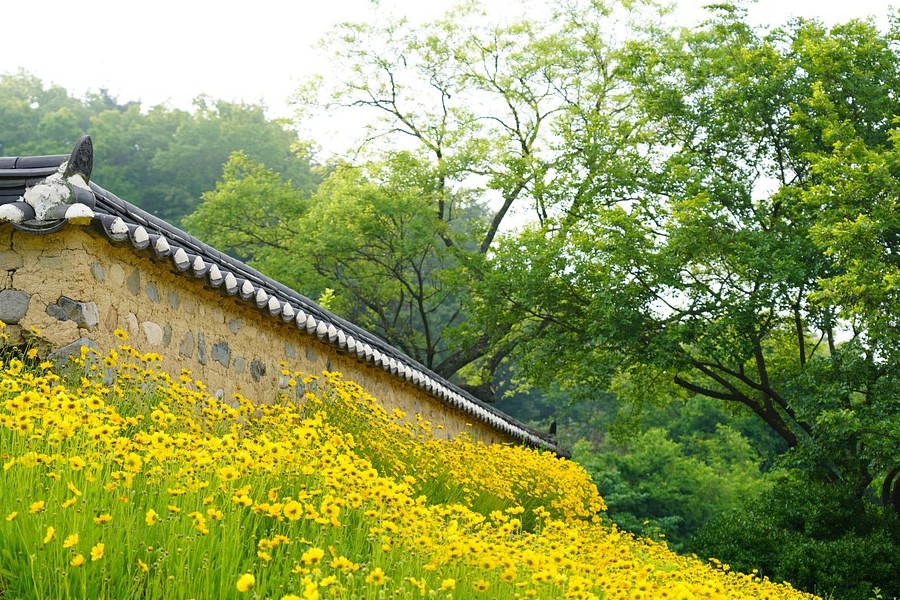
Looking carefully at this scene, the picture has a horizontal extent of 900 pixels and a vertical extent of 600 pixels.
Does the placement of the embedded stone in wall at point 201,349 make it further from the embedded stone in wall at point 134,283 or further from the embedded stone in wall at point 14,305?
the embedded stone in wall at point 14,305

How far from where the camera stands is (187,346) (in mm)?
6574

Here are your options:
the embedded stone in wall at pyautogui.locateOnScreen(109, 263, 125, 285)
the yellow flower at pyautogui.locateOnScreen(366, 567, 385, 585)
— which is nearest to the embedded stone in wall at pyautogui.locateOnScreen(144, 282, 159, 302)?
the embedded stone in wall at pyautogui.locateOnScreen(109, 263, 125, 285)

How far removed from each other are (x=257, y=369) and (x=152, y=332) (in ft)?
4.81

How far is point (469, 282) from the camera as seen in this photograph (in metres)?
18.0

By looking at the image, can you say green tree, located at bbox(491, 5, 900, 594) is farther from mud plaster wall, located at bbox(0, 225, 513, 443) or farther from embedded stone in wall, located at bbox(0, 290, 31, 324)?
embedded stone in wall, located at bbox(0, 290, 31, 324)

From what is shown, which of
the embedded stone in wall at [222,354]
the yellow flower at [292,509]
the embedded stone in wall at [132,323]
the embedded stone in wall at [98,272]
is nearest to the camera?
the yellow flower at [292,509]

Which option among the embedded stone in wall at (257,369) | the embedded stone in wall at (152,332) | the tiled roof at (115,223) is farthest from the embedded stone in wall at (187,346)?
the embedded stone in wall at (257,369)

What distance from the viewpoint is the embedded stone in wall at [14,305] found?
543cm

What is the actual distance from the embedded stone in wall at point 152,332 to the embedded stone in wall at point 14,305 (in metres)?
0.82

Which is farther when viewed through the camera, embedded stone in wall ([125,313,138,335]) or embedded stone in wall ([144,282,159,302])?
embedded stone in wall ([144,282,159,302])

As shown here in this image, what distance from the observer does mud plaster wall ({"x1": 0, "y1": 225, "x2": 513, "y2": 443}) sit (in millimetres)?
5434

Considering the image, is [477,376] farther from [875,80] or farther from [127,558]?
[127,558]

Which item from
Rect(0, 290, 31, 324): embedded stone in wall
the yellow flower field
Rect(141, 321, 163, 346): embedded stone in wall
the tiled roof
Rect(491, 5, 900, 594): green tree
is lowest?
the yellow flower field

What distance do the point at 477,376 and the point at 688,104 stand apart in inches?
407
